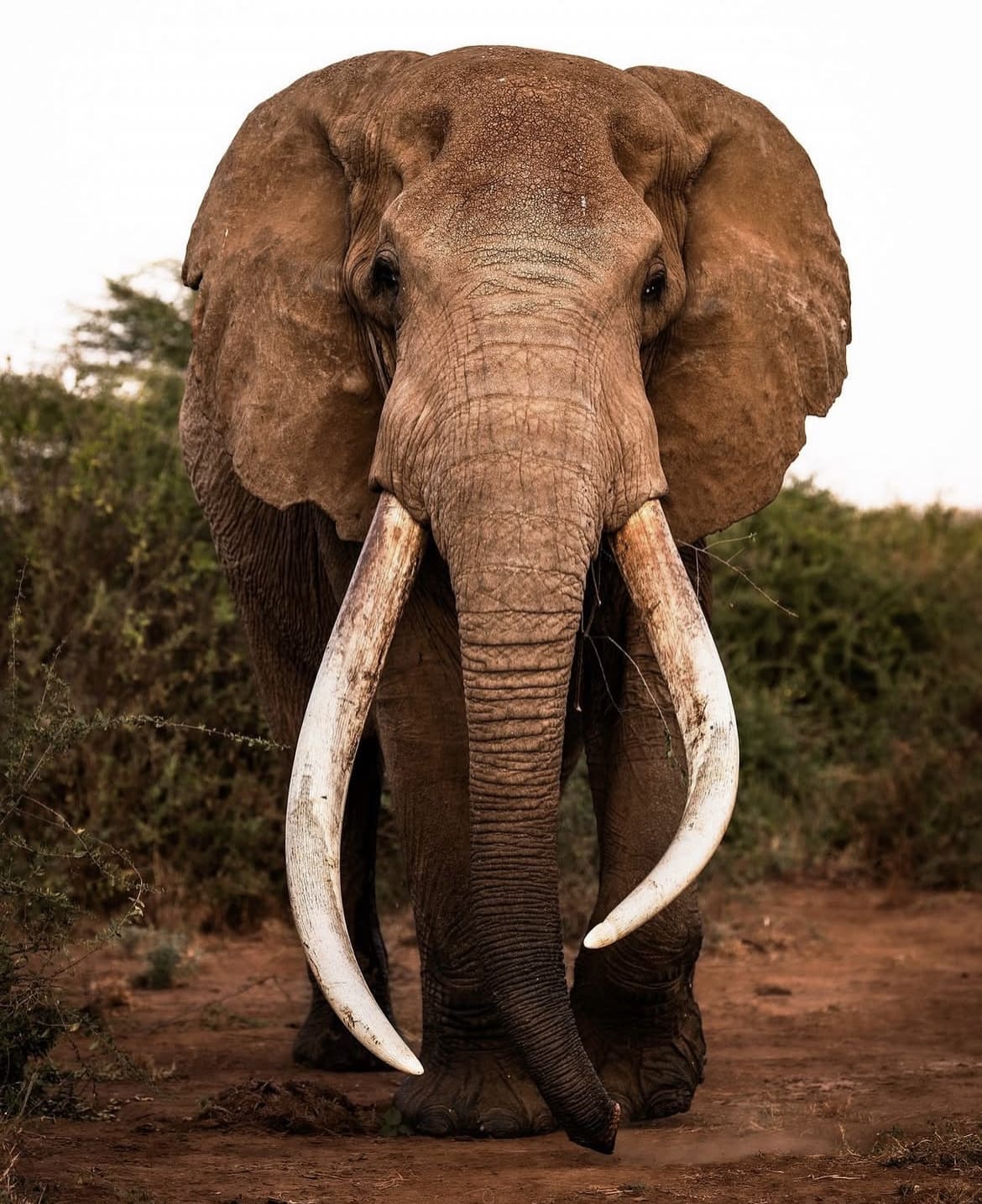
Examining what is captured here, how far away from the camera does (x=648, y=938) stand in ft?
16.3

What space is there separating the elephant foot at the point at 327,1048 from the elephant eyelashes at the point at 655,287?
2.58 m

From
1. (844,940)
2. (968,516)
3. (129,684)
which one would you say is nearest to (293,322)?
(129,684)

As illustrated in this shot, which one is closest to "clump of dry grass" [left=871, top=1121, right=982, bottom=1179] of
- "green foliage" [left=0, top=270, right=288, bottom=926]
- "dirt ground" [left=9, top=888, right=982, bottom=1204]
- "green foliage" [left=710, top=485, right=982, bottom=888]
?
"dirt ground" [left=9, top=888, right=982, bottom=1204]

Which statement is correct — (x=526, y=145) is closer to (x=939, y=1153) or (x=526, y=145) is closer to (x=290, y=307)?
(x=290, y=307)

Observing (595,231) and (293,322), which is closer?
(595,231)

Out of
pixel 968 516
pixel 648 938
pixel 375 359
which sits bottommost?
pixel 648 938

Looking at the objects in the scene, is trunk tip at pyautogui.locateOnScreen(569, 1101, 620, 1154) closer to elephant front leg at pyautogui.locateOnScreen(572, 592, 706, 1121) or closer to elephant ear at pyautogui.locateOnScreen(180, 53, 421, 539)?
elephant front leg at pyautogui.locateOnScreen(572, 592, 706, 1121)

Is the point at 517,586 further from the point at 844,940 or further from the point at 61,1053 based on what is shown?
the point at 844,940

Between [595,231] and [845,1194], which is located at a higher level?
[595,231]

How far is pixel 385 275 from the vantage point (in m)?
4.81

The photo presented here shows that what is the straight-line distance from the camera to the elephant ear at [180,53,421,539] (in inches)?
200

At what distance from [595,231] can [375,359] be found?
2.37 ft

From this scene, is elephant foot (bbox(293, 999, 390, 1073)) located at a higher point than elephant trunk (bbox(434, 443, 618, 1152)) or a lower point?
lower

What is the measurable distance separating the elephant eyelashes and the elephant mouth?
1.93ft
